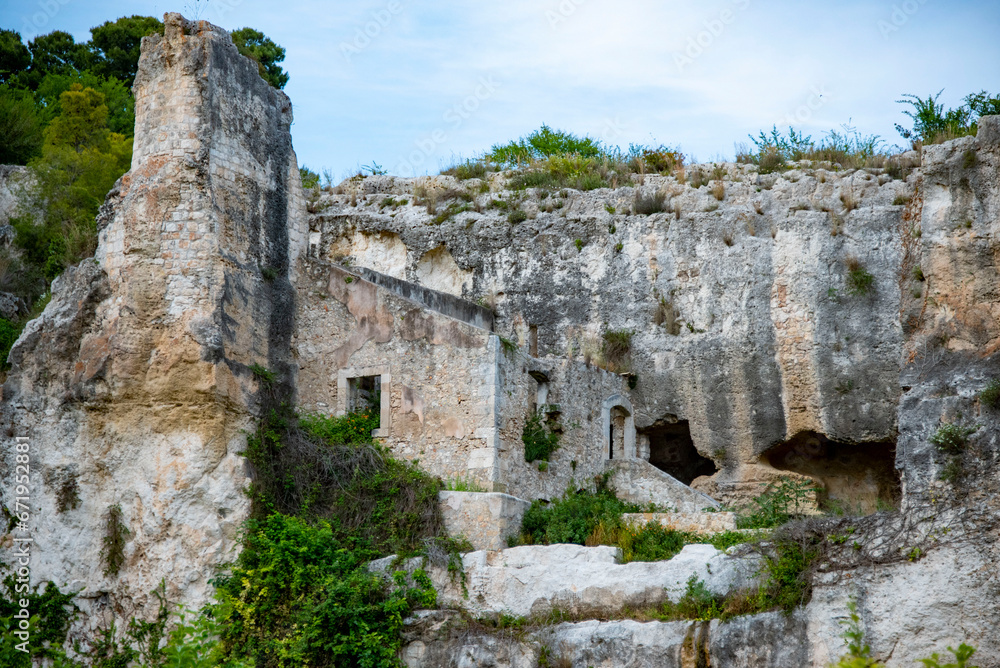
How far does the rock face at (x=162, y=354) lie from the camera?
52.5ft

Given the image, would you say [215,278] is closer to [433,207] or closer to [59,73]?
[433,207]

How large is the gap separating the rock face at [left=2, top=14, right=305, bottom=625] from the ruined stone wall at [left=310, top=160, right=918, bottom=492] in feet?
20.0

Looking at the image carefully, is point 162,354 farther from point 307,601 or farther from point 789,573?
point 789,573

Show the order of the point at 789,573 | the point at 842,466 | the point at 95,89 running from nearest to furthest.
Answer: the point at 789,573, the point at 842,466, the point at 95,89

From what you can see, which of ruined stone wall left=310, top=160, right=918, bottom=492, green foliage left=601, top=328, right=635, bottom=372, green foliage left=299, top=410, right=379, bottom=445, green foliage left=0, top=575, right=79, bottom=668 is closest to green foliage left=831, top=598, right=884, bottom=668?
ruined stone wall left=310, top=160, right=918, bottom=492

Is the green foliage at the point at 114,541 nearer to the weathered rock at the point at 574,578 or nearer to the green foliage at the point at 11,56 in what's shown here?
the weathered rock at the point at 574,578

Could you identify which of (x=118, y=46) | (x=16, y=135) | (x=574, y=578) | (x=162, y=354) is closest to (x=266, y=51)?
(x=118, y=46)

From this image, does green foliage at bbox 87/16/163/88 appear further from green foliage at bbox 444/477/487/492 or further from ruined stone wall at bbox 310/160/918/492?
green foliage at bbox 444/477/487/492

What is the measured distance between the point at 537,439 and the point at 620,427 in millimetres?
3239

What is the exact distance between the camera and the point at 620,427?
838 inches

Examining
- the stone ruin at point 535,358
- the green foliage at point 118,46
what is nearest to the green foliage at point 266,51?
the green foliage at point 118,46

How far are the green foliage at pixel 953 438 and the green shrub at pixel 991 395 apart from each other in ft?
0.96

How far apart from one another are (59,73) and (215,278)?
73.2 ft

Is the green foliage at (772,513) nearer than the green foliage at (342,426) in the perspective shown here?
Yes
